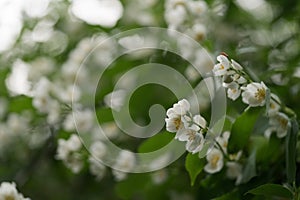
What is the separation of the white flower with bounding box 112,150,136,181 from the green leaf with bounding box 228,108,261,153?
262mm

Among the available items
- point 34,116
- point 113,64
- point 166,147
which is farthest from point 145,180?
point 34,116

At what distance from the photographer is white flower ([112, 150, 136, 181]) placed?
1.05 meters

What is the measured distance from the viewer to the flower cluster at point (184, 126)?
27.7 inches

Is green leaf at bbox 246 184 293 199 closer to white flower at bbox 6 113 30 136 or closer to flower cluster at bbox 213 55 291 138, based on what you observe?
flower cluster at bbox 213 55 291 138

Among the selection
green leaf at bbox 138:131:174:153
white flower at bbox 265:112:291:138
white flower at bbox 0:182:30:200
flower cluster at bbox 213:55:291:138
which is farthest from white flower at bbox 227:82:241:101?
white flower at bbox 0:182:30:200

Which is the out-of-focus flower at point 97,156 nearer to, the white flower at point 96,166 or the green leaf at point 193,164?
the white flower at point 96,166

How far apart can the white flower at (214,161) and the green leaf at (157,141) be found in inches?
5.1

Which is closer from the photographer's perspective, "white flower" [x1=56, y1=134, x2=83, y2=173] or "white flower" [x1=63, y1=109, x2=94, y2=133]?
"white flower" [x1=56, y1=134, x2=83, y2=173]

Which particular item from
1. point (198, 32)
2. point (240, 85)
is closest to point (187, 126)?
point (240, 85)

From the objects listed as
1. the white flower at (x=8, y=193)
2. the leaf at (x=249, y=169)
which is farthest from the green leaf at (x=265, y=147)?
the white flower at (x=8, y=193)

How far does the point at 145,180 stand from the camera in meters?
1.10

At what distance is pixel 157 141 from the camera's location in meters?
0.97

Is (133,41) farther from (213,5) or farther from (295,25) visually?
(295,25)

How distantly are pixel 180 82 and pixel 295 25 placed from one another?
0.37m
